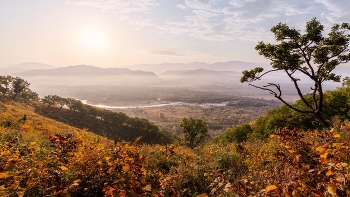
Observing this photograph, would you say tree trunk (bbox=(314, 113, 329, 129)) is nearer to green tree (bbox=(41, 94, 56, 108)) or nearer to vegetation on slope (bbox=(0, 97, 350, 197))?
vegetation on slope (bbox=(0, 97, 350, 197))

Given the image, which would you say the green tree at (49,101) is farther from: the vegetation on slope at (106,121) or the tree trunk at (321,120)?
the tree trunk at (321,120)

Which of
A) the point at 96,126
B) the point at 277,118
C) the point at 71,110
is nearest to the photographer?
the point at 277,118

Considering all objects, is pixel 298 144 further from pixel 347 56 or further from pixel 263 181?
pixel 347 56

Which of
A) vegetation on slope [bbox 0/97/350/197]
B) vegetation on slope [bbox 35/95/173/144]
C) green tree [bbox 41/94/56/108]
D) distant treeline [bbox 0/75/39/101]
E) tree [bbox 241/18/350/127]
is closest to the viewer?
vegetation on slope [bbox 0/97/350/197]

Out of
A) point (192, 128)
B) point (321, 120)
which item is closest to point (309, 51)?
point (321, 120)

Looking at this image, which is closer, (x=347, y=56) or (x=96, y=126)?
(x=347, y=56)

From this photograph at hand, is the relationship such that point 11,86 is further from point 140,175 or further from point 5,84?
point 140,175

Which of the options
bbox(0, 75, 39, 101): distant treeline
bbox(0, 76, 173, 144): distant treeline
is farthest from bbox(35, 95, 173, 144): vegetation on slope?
bbox(0, 75, 39, 101): distant treeline

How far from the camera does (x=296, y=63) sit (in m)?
14.4

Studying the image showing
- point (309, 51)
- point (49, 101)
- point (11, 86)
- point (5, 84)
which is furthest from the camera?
point (49, 101)

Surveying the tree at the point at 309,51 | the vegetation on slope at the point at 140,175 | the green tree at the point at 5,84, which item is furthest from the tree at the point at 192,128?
the green tree at the point at 5,84

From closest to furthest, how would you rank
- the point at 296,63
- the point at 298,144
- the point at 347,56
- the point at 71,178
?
1. the point at 71,178
2. the point at 298,144
3. the point at 347,56
4. the point at 296,63

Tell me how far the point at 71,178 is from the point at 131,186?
1609 millimetres

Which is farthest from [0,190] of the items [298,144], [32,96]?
[32,96]
